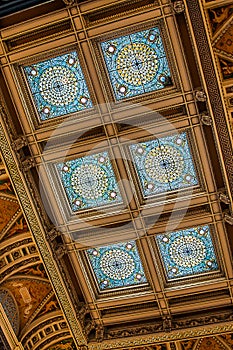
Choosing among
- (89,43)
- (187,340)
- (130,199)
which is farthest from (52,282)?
(89,43)

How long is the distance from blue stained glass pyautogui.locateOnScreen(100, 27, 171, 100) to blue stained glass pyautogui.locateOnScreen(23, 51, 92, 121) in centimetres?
93

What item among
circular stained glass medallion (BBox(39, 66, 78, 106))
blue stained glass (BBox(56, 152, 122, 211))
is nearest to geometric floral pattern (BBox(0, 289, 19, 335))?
blue stained glass (BBox(56, 152, 122, 211))

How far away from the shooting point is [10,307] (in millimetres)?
18719

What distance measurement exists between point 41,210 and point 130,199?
2.80 meters

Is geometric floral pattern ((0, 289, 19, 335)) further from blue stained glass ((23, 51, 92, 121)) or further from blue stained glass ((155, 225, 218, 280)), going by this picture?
blue stained glass ((23, 51, 92, 121))

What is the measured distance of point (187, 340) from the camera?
18953 millimetres

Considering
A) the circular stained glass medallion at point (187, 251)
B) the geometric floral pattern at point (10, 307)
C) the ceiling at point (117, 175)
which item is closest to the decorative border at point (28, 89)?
the ceiling at point (117, 175)

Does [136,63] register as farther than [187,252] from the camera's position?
No

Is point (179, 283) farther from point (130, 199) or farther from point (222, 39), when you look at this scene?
point (222, 39)

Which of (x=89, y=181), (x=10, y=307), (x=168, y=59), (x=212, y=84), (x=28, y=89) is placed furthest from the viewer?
(x=10, y=307)

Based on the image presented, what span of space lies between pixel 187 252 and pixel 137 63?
6536mm

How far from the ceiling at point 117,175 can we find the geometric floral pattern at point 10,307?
0.22ft

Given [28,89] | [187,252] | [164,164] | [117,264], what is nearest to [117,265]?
[117,264]

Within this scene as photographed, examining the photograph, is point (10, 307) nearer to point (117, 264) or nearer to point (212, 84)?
point (117, 264)
